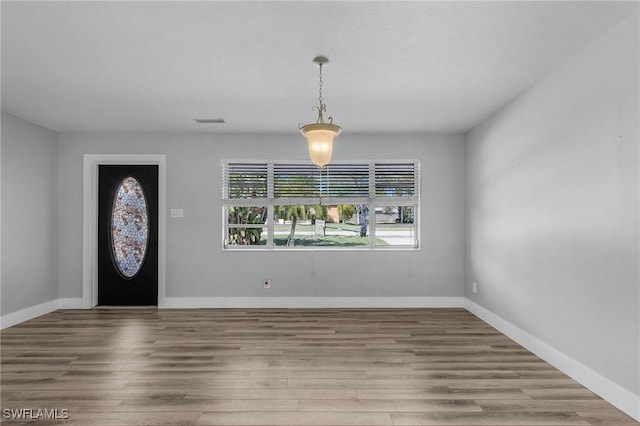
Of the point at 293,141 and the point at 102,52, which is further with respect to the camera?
the point at 293,141

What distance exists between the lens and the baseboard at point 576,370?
231cm

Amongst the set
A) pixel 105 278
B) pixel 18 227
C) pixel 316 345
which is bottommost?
pixel 316 345

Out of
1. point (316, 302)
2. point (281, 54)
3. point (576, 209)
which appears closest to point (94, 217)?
point (316, 302)

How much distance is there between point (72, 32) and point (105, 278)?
3.79m

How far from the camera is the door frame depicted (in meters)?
4.99

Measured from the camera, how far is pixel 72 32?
234 centimetres

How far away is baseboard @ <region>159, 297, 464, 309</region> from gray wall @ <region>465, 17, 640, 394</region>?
98 cm

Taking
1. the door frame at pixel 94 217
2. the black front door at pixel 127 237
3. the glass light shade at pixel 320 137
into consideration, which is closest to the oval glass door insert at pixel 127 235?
the black front door at pixel 127 237

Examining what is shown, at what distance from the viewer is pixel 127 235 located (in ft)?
16.8

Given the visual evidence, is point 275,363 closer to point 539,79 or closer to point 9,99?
point 539,79

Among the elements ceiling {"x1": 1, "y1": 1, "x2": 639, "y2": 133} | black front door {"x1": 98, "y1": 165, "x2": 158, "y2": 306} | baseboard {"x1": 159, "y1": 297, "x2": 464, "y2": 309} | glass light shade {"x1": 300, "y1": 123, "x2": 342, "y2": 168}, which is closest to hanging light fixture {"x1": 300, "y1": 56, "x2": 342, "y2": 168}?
glass light shade {"x1": 300, "y1": 123, "x2": 342, "y2": 168}

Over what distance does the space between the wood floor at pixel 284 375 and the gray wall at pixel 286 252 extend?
2.39 ft

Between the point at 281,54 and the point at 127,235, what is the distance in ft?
12.5

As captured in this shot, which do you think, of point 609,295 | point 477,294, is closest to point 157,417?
point 609,295
